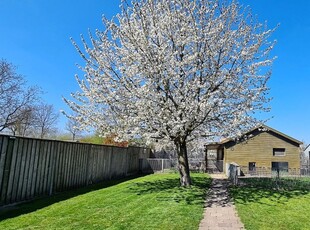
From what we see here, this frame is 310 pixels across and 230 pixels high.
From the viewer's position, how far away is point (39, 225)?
5.95m

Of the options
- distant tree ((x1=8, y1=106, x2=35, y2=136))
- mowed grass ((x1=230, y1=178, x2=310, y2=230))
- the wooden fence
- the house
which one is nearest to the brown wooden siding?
the house

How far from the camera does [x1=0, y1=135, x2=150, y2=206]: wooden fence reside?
25.2 ft

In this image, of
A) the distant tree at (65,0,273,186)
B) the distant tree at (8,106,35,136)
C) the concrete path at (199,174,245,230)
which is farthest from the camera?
the distant tree at (8,106,35,136)

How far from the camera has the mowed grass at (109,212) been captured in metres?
6.05

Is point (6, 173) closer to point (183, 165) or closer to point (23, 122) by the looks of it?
point (183, 165)

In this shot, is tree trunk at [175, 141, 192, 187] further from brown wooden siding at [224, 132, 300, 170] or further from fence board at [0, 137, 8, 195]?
brown wooden siding at [224, 132, 300, 170]

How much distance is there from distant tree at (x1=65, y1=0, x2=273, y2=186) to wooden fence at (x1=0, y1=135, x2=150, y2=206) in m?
1.68

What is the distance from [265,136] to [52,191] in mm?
20725

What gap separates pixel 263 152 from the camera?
25391 mm

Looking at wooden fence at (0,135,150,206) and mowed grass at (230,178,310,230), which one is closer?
mowed grass at (230,178,310,230)

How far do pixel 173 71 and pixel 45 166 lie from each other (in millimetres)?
5492

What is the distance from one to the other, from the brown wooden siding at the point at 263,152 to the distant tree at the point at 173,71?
1482 centimetres

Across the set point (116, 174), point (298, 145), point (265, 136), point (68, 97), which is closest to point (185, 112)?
point (68, 97)

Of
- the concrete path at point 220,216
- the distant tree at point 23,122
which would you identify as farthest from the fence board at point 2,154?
the distant tree at point 23,122
